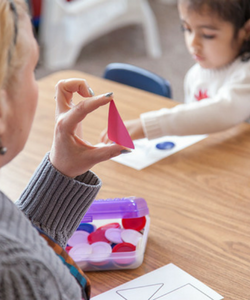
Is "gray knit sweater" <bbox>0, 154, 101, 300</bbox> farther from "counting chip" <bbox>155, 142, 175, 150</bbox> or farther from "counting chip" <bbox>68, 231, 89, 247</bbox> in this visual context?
"counting chip" <bbox>155, 142, 175, 150</bbox>

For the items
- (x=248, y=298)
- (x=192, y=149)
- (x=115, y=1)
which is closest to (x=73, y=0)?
(x=115, y=1)

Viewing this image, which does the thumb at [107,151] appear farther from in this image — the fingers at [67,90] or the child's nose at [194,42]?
the child's nose at [194,42]

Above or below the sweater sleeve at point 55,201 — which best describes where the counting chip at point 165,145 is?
below

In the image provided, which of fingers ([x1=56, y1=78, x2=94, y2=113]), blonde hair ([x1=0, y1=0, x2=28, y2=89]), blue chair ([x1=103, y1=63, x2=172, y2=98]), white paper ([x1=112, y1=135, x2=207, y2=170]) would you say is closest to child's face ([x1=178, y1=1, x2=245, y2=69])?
blue chair ([x1=103, y1=63, x2=172, y2=98])

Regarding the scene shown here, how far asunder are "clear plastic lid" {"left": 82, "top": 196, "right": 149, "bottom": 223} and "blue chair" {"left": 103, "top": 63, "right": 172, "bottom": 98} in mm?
760

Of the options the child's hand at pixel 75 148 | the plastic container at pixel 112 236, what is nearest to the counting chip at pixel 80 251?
the plastic container at pixel 112 236

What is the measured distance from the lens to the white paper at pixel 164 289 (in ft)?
2.43

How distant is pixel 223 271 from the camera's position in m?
0.79

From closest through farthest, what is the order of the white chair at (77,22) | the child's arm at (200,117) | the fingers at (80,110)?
the fingers at (80,110) < the child's arm at (200,117) < the white chair at (77,22)

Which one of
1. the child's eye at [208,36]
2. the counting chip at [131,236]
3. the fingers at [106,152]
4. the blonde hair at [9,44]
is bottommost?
the counting chip at [131,236]

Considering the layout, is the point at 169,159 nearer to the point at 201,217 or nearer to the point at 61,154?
the point at 201,217

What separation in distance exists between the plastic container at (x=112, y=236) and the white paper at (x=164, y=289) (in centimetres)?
4

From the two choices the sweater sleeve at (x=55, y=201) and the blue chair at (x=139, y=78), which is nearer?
the sweater sleeve at (x=55, y=201)

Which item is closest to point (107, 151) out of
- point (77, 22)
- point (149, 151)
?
point (149, 151)
